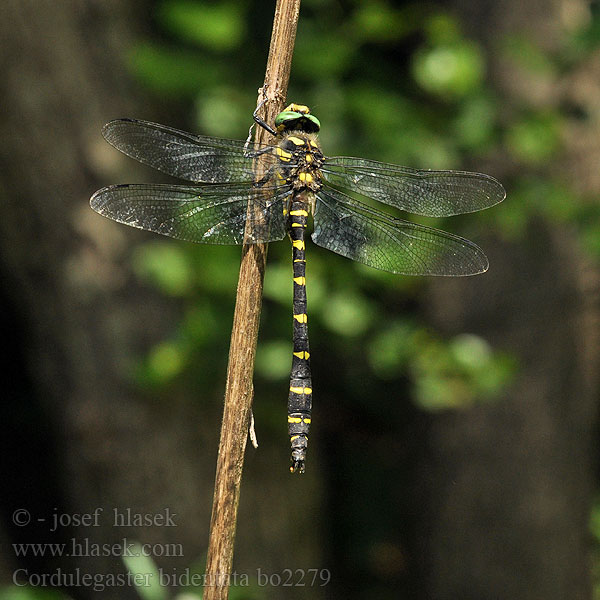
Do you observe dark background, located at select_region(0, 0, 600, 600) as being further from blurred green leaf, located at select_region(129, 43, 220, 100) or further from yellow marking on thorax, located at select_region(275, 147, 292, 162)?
yellow marking on thorax, located at select_region(275, 147, 292, 162)

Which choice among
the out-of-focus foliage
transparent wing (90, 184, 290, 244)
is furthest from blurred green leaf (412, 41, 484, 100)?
transparent wing (90, 184, 290, 244)

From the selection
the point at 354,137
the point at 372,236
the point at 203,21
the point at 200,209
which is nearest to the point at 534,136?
the point at 354,137

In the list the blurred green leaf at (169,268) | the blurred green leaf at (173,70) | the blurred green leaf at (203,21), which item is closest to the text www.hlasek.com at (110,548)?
the blurred green leaf at (169,268)

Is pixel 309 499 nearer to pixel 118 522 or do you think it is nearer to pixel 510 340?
pixel 118 522

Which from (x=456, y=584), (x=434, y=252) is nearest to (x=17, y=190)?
(x=434, y=252)

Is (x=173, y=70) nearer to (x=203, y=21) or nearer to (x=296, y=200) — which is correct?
(x=203, y=21)

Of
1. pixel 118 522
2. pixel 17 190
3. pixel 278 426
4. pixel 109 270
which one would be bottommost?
pixel 118 522

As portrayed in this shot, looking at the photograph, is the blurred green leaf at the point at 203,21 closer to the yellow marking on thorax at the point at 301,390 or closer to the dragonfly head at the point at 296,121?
the dragonfly head at the point at 296,121
